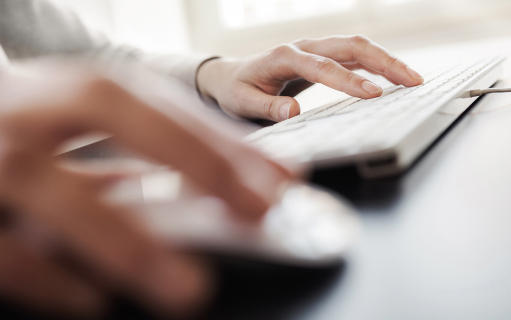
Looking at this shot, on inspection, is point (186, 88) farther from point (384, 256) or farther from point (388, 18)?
point (388, 18)

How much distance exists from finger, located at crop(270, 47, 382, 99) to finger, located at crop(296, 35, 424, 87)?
64 mm

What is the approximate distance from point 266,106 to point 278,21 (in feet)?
4.47

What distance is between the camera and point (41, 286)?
0.46ft

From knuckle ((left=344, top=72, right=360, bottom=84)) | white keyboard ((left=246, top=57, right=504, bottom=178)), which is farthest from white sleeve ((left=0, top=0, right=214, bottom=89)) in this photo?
white keyboard ((left=246, top=57, right=504, bottom=178))

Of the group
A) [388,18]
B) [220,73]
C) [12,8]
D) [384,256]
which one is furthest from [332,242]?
[388,18]

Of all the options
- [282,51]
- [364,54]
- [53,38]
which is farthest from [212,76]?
[53,38]

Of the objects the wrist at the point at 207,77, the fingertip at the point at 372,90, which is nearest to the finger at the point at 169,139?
the fingertip at the point at 372,90

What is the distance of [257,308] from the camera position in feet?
0.45

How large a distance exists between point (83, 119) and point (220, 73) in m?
0.56

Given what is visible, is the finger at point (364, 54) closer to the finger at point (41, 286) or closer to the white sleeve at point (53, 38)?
the white sleeve at point (53, 38)

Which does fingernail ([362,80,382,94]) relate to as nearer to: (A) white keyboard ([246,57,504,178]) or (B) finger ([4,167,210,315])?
(A) white keyboard ([246,57,504,178])

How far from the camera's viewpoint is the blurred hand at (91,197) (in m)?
0.13

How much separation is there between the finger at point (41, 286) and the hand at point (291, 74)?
396 mm

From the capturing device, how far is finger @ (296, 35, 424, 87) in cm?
52
